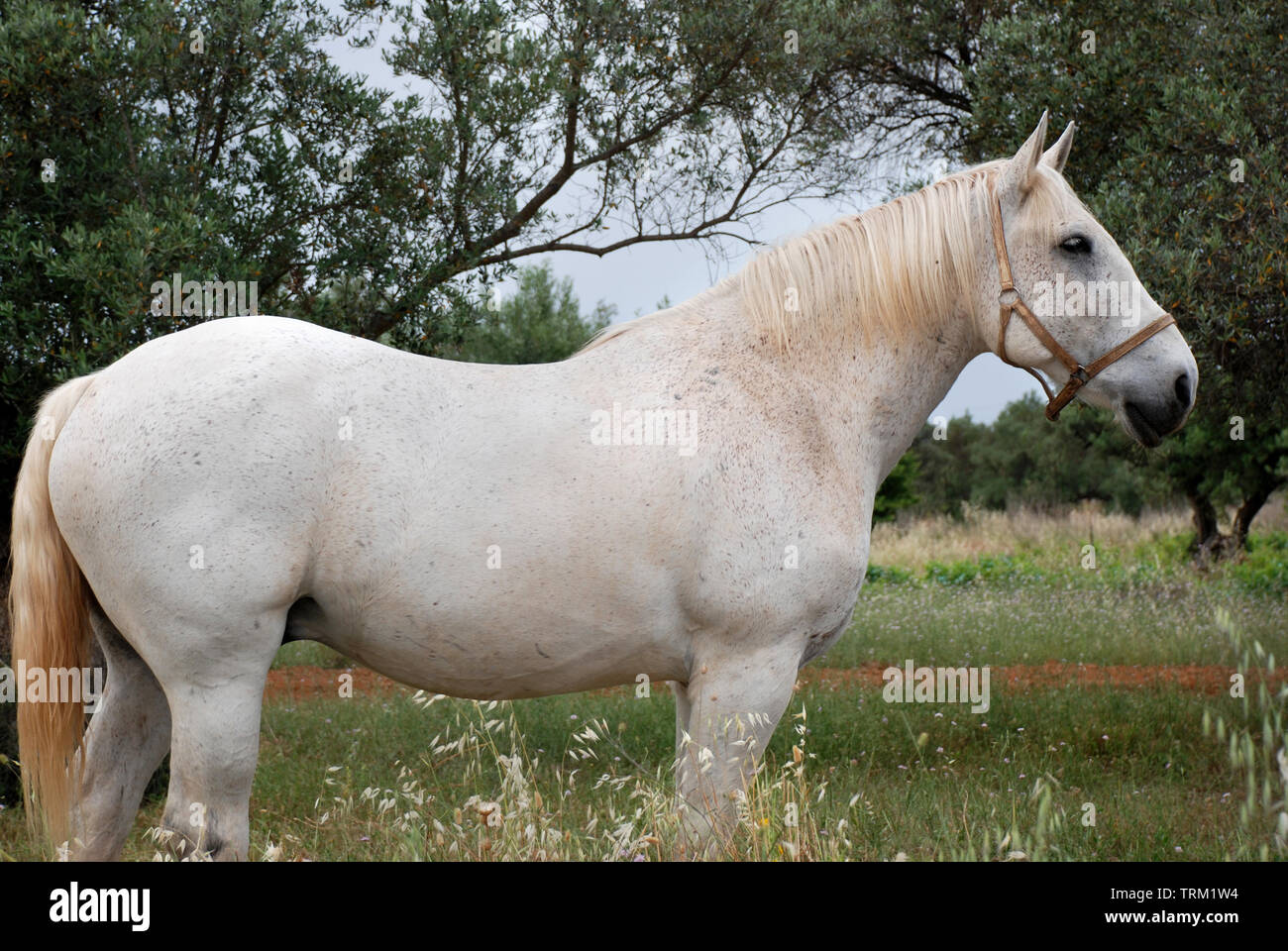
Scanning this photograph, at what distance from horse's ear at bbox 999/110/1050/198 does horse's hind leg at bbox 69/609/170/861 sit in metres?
3.20

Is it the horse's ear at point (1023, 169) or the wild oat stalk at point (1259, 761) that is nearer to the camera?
the wild oat stalk at point (1259, 761)

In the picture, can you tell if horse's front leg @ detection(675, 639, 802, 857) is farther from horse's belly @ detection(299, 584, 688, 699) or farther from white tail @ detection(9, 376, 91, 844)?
white tail @ detection(9, 376, 91, 844)

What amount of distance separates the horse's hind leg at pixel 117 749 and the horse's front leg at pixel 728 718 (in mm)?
1705

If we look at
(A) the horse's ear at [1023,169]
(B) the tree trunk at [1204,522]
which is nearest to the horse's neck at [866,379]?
(A) the horse's ear at [1023,169]

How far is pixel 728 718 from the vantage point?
314 cm

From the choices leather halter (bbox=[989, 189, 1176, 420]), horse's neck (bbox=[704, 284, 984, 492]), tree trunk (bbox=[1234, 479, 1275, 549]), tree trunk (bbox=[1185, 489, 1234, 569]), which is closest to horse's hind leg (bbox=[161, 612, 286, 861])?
horse's neck (bbox=[704, 284, 984, 492])

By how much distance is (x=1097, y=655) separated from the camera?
9531mm

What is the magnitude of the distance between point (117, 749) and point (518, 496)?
153 centimetres

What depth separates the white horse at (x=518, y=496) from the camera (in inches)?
113

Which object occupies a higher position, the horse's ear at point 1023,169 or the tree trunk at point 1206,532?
the horse's ear at point 1023,169

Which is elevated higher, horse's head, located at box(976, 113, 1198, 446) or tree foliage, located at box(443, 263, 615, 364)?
tree foliage, located at box(443, 263, 615, 364)

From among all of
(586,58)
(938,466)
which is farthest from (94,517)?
(938,466)

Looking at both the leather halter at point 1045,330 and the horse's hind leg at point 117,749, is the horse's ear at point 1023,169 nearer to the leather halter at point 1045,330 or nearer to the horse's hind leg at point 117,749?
the leather halter at point 1045,330

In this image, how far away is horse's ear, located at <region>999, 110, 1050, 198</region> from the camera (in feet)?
10.9
